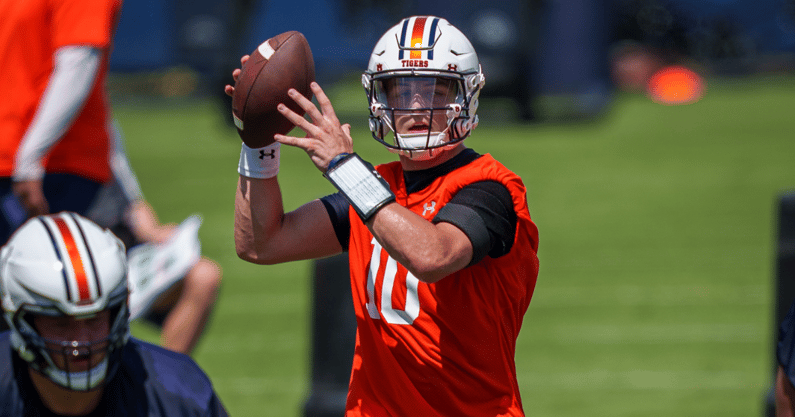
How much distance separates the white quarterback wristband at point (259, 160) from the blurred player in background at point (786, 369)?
1760 millimetres

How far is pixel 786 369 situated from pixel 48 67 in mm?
3424

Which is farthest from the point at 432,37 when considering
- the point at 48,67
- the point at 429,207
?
the point at 48,67

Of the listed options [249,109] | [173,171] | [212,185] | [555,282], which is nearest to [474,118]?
[249,109]

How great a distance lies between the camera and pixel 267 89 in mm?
3145

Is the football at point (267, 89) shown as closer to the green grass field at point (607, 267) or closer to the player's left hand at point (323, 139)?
the player's left hand at point (323, 139)

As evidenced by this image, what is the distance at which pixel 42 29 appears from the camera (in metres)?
4.64

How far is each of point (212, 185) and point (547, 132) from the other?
26.7 feet

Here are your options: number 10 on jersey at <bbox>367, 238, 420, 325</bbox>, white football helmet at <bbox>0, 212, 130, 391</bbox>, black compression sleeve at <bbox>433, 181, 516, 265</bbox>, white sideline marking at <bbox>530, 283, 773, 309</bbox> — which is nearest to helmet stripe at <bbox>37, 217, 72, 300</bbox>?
white football helmet at <bbox>0, 212, 130, 391</bbox>

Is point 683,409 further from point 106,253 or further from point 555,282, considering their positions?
point 106,253

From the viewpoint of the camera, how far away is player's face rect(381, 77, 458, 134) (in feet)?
10.0

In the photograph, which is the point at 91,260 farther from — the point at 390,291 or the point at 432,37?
the point at 432,37

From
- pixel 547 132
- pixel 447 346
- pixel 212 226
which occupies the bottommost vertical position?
pixel 547 132

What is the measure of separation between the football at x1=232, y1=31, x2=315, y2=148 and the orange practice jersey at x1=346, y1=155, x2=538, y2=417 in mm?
469

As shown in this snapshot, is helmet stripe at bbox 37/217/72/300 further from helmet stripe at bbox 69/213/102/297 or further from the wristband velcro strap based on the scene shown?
the wristband velcro strap
